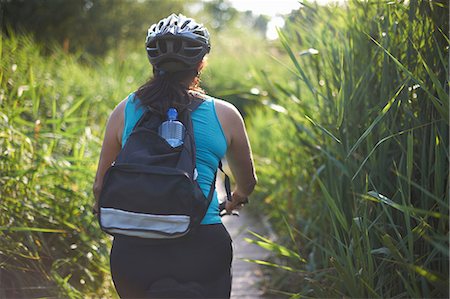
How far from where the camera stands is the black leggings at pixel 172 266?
2730 mm

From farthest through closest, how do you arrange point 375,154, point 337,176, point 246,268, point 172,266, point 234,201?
1. point 246,268
2. point 337,176
3. point 375,154
4. point 234,201
5. point 172,266

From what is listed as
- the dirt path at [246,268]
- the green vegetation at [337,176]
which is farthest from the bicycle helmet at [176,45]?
the dirt path at [246,268]

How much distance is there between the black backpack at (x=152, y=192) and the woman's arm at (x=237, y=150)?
0.28 m

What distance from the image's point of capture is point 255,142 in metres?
9.19

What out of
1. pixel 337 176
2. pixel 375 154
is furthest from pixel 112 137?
pixel 337 176

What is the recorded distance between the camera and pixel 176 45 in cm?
Answer: 306

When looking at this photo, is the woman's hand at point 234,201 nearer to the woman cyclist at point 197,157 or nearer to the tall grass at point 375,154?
the woman cyclist at point 197,157

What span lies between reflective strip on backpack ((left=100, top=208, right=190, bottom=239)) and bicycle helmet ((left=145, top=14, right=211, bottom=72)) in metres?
0.71

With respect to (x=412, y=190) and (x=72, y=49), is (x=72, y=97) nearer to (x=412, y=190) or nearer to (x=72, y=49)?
(x=412, y=190)

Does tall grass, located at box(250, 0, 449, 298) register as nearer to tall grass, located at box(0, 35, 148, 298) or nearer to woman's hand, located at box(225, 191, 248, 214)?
woman's hand, located at box(225, 191, 248, 214)

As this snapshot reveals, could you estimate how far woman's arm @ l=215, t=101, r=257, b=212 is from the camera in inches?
118

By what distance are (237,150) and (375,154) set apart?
3.08 feet

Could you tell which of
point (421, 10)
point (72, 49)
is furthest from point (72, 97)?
point (72, 49)

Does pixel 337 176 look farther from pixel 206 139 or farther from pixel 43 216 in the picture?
pixel 43 216
